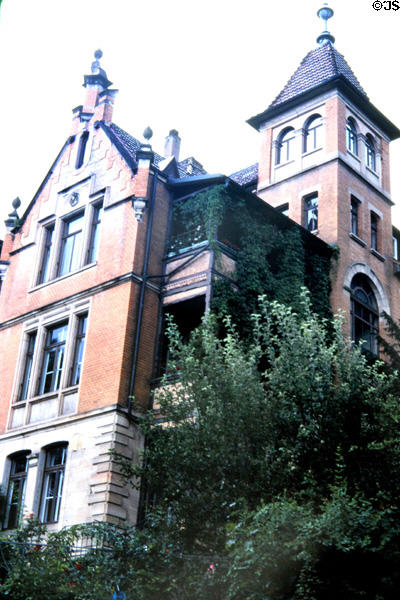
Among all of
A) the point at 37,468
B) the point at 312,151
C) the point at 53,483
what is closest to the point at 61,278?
the point at 37,468

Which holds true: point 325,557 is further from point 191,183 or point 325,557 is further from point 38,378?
point 191,183

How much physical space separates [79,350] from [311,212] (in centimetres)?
1105

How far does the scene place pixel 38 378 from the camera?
80.4 ft

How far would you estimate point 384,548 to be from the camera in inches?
482

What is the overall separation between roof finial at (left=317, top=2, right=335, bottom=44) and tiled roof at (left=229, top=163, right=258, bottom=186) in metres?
6.23

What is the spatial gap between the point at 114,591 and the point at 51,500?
842 cm

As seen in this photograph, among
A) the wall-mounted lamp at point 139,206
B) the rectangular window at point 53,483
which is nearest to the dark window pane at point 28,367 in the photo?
the rectangular window at point 53,483

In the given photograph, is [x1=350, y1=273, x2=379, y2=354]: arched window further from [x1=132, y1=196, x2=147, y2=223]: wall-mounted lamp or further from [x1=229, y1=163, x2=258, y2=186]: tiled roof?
[x1=132, y1=196, x2=147, y2=223]: wall-mounted lamp

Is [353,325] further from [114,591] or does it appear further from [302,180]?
[114,591]

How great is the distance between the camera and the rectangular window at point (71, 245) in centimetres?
2566

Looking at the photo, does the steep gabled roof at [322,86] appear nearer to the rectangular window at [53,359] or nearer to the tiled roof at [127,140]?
the tiled roof at [127,140]

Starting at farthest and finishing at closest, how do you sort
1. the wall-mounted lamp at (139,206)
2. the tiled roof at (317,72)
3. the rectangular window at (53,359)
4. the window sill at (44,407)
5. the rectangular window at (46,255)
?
1. the tiled roof at (317,72)
2. the rectangular window at (46,255)
3. the rectangular window at (53,359)
4. the wall-mounted lamp at (139,206)
5. the window sill at (44,407)

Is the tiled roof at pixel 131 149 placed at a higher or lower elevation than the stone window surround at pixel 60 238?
higher

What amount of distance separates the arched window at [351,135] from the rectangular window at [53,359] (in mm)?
13582
